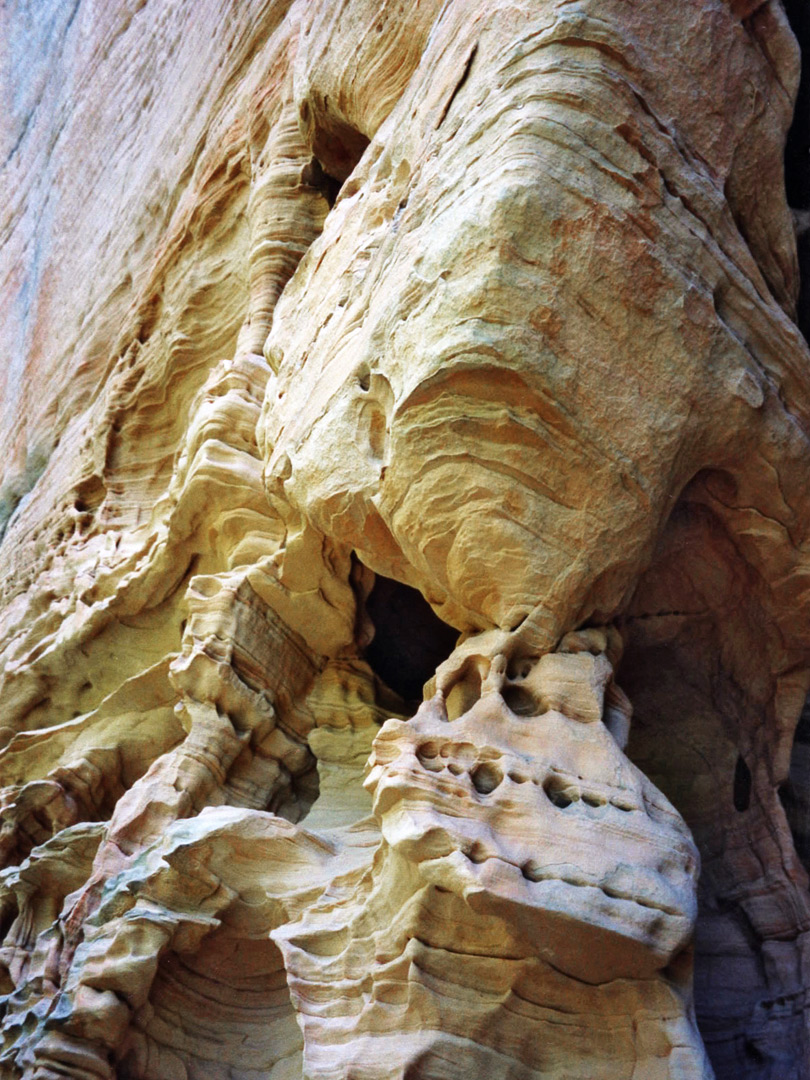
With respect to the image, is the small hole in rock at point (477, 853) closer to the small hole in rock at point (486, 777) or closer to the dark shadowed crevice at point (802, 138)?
the small hole in rock at point (486, 777)

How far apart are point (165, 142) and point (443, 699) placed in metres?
5.81

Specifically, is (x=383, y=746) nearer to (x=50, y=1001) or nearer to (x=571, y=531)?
(x=571, y=531)

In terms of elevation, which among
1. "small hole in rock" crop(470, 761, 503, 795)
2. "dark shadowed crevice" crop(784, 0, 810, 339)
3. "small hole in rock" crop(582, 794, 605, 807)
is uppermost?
"dark shadowed crevice" crop(784, 0, 810, 339)

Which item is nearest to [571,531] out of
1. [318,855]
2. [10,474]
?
[318,855]

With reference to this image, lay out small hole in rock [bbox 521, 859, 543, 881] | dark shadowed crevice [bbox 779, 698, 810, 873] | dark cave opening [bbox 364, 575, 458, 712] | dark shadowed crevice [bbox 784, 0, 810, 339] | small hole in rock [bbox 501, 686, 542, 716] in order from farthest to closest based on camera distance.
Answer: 1. dark cave opening [bbox 364, 575, 458, 712]
2. dark shadowed crevice [bbox 784, 0, 810, 339]
3. dark shadowed crevice [bbox 779, 698, 810, 873]
4. small hole in rock [bbox 501, 686, 542, 716]
5. small hole in rock [bbox 521, 859, 543, 881]

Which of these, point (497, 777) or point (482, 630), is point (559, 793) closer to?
point (497, 777)

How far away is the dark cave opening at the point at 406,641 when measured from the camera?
482 centimetres

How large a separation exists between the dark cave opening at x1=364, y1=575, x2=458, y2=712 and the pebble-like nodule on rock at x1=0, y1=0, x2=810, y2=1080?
2 cm

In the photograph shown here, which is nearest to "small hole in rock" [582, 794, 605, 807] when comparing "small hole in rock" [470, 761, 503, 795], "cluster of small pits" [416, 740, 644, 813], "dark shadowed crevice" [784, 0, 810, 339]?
"cluster of small pits" [416, 740, 644, 813]

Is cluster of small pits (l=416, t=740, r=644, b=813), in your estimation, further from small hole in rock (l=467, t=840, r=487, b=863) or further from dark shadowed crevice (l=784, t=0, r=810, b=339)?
dark shadowed crevice (l=784, t=0, r=810, b=339)

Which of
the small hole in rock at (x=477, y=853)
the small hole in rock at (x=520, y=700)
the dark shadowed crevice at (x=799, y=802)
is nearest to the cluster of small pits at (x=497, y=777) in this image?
the small hole in rock at (x=477, y=853)

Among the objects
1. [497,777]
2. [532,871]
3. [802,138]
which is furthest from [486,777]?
[802,138]

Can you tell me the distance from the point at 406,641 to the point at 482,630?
1343mm

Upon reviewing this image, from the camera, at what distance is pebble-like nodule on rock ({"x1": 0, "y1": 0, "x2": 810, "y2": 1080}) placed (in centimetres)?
284
